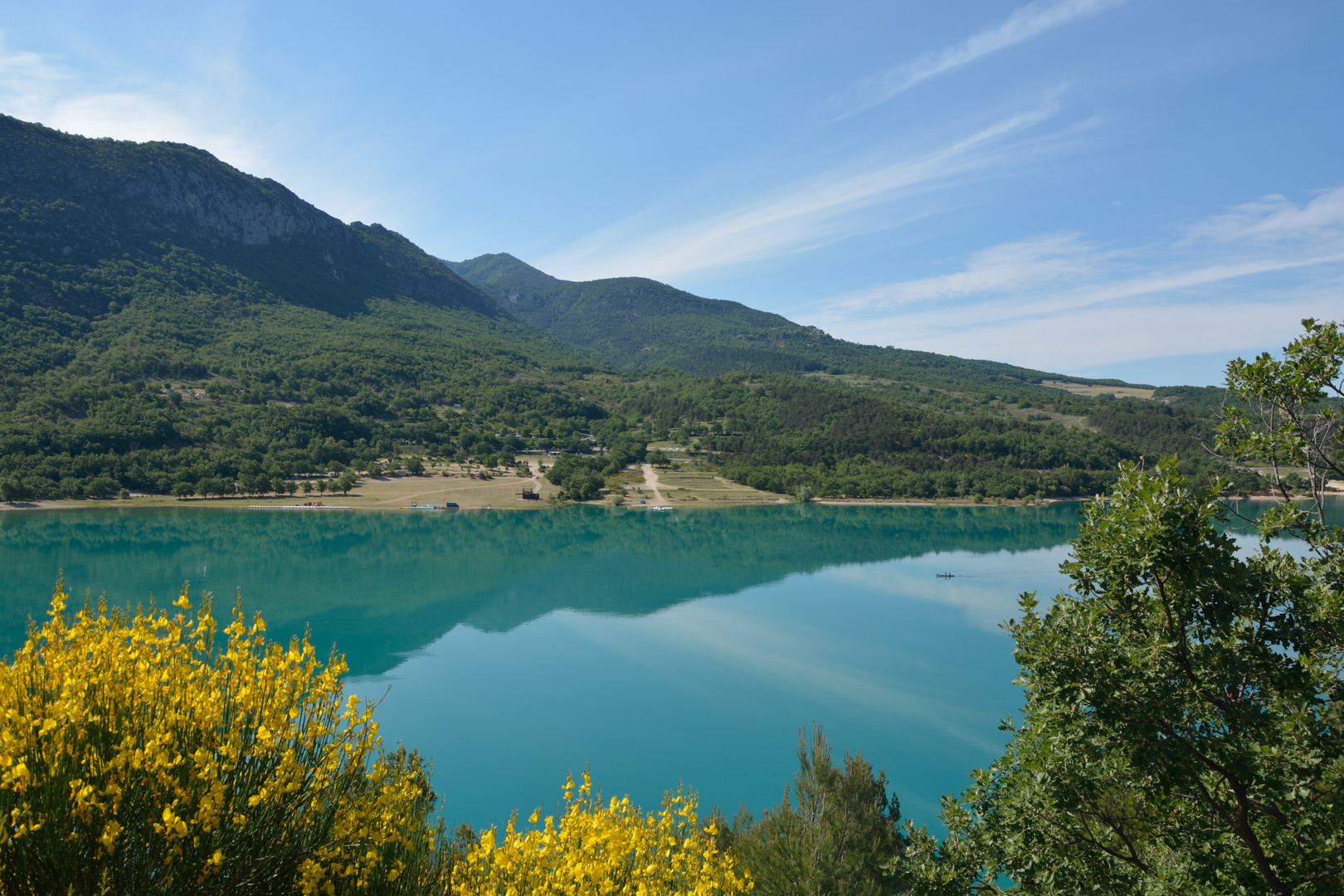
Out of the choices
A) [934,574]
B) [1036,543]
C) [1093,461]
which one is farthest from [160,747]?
[1093,461]

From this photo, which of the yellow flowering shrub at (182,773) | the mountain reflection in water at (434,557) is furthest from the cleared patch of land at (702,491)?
the yellow flowering shrub at (182,773)

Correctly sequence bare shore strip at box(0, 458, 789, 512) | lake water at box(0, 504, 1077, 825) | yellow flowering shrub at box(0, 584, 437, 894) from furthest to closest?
bare shore strip at box(0, 458, 789, 512), lake water at box(0, 504, 1077, 825), yellow flowering shrub at box(0, 584, 437, 894)

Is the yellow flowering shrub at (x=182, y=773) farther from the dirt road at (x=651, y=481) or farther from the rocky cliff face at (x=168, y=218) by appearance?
the rocky cliff face at (x=168, y=218)

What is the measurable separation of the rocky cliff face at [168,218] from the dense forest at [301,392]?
0.38 meters

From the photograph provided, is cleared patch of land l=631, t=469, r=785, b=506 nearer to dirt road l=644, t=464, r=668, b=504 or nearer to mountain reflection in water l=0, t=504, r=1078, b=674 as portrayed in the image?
dirt road l=644, t=464, r=668, b=504

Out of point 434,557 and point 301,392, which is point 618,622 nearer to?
point 434,557

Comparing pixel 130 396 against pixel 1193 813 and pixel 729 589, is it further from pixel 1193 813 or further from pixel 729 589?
pixel 1193 813

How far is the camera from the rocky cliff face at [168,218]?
332 ft

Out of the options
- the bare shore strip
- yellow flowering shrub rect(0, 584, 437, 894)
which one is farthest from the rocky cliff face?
yellow flowering shrub rect(0, 584, 437, 894)

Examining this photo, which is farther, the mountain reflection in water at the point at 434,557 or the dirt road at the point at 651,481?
the dirt road at the point at 651,481

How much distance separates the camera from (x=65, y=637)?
3.62 m

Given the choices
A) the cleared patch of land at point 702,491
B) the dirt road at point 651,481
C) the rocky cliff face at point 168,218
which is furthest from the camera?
the rocky cliff face at point 168,218

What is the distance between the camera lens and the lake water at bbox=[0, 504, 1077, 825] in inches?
808

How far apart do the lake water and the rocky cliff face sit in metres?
74.1
